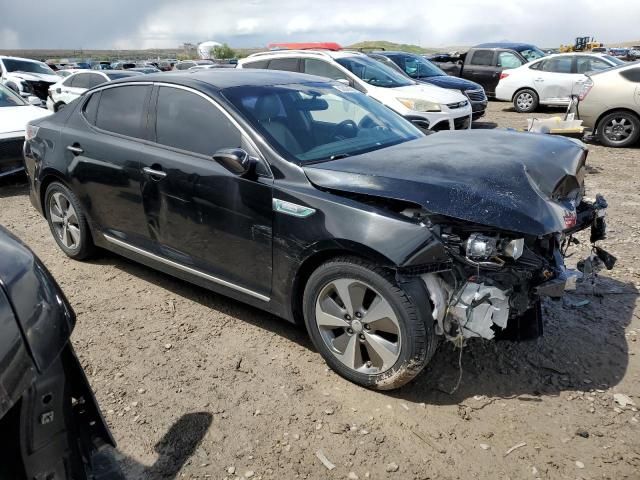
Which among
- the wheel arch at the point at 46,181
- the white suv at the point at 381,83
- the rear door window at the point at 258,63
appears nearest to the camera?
the wheel arch at the point at 46,181

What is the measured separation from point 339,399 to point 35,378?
5.98 ft

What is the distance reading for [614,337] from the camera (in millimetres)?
3617

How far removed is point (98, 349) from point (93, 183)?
1.41 m

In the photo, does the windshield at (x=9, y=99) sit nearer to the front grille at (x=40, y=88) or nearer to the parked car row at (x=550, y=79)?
the front grille at (x=40, y=88)

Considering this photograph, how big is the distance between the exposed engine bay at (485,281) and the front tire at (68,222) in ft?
10.5

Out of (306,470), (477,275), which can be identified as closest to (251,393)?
(306,470)

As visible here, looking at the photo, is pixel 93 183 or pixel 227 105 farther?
pixel 93 183

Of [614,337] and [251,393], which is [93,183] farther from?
[614,337]

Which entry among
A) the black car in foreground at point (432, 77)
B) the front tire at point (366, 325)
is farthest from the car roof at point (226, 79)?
the black car in foreground at point (432, 77)

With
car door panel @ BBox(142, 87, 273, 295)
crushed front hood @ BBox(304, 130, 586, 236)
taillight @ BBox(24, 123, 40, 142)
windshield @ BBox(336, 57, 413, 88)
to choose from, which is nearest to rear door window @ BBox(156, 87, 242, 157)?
car door panel @ BBox(142, 87, 273, 295)

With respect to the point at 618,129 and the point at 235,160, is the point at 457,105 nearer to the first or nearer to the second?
the point at 618,129

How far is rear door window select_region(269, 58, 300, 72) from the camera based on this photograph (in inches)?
402

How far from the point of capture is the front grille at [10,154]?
24.9 ft

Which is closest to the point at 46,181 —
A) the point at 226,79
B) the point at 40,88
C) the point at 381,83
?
the point at 226,79
